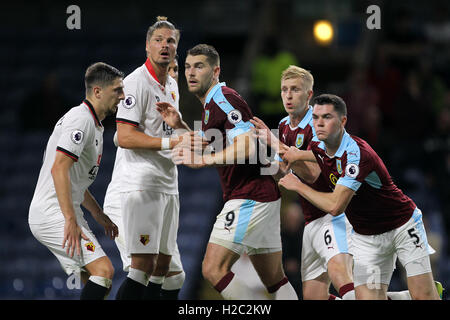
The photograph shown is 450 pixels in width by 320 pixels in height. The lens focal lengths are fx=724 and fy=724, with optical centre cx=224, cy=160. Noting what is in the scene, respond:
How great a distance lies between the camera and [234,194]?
5719 millimetres

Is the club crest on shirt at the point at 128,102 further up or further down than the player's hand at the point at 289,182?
further up

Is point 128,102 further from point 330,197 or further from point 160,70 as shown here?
point 330,197

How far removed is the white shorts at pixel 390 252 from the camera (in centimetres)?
551

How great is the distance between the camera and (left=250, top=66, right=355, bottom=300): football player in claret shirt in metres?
5.81

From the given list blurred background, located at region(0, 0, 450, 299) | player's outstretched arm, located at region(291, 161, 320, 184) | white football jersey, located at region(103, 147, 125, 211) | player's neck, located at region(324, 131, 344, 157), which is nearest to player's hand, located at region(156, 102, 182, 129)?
white football jersey, located at region(103, 147, 125, 211)

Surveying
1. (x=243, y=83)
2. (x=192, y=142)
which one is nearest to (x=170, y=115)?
(x=192, y=142)

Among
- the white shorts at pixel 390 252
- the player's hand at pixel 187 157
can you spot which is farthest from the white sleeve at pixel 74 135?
the white shorts at pixel 390 252

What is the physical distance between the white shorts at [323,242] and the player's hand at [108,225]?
1.60m

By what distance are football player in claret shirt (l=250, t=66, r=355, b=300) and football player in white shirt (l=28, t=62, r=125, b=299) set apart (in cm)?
131

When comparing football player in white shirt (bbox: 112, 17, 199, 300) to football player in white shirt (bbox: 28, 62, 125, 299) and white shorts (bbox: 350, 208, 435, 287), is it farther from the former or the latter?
white shorts (bbox: 350, 208, 435, 287)

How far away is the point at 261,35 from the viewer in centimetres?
1210

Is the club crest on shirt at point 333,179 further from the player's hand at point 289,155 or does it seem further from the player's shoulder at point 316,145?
the player's hand at point 289,155

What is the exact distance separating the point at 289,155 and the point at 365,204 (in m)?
0.70
